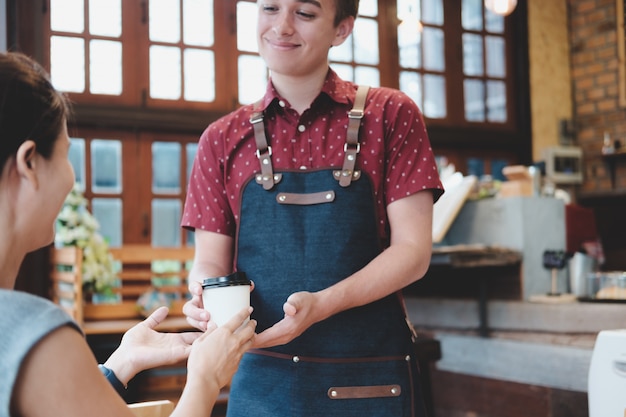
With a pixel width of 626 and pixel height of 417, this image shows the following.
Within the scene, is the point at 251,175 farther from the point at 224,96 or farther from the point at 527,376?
the point at 224,96

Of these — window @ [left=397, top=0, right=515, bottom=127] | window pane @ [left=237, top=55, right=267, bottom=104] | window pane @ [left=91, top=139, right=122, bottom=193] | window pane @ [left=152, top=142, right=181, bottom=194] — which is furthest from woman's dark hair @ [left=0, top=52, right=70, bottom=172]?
window @ [left=397, top=0, right=515, bottom=127]

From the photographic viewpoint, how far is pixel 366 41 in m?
6.01

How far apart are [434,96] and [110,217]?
293 centimetres

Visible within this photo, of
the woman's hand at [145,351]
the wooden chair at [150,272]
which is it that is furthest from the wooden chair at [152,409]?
the wooden chair at [150,272]

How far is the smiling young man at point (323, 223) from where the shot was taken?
5.27ft

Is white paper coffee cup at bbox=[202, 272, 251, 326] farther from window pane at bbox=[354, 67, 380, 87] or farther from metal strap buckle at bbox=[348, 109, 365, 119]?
window pane at bbox=[354, 67, 380, 87]

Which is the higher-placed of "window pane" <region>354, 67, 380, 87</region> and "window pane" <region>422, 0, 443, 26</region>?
"window pane" <region>422, 0, 443, 26</region>

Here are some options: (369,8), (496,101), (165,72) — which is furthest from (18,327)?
(496,101)

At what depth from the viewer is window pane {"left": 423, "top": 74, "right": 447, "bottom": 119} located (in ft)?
20.7

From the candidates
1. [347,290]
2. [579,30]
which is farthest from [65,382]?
[579,30]

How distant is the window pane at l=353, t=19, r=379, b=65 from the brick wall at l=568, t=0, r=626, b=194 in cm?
216

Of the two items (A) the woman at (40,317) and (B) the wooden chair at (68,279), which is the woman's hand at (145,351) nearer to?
(A) the woman at (40,317)

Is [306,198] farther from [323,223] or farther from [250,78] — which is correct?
[250,78]

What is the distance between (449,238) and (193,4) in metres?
2.42
